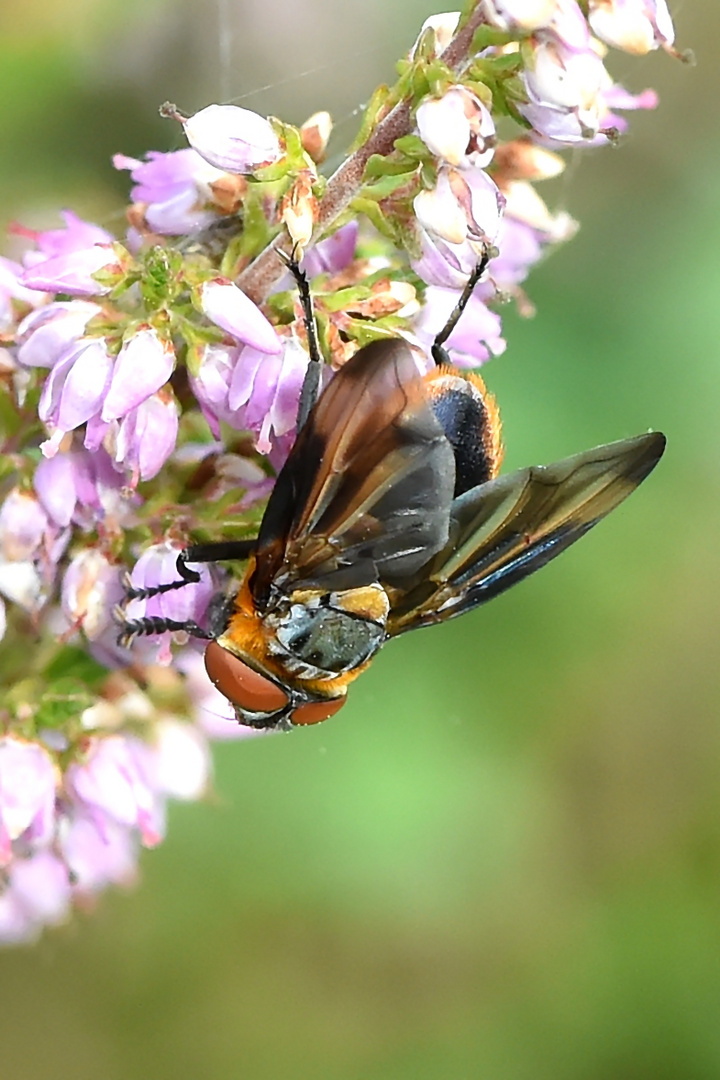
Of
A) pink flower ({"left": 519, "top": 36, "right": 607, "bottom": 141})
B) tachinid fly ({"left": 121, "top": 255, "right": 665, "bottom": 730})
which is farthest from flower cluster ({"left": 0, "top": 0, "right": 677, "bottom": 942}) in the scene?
tachinid fly ({"left": 121, "top": 255, "right": 665, "bottom": 730})

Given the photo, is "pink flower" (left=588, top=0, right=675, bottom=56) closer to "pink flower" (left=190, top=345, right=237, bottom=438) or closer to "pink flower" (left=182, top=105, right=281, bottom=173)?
"pink flower" (left=182, top=105, right=281, bottom=173)

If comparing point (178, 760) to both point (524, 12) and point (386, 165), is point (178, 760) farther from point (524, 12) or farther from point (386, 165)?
point (524, 12)

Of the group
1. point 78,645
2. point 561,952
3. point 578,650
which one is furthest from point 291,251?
point 561,952

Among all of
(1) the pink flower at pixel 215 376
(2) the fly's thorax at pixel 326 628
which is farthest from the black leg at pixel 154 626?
(1) the pink flower at pixel 215 376

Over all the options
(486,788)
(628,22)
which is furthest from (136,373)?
(486,788)

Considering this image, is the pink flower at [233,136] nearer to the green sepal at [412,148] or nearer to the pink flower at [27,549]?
the green sepal at [412,148]

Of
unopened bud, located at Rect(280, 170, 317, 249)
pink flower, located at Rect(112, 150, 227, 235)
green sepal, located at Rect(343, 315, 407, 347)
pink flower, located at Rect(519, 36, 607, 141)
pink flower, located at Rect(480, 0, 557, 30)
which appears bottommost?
green sepal, located at Rect(343, 315, 407, 347)
